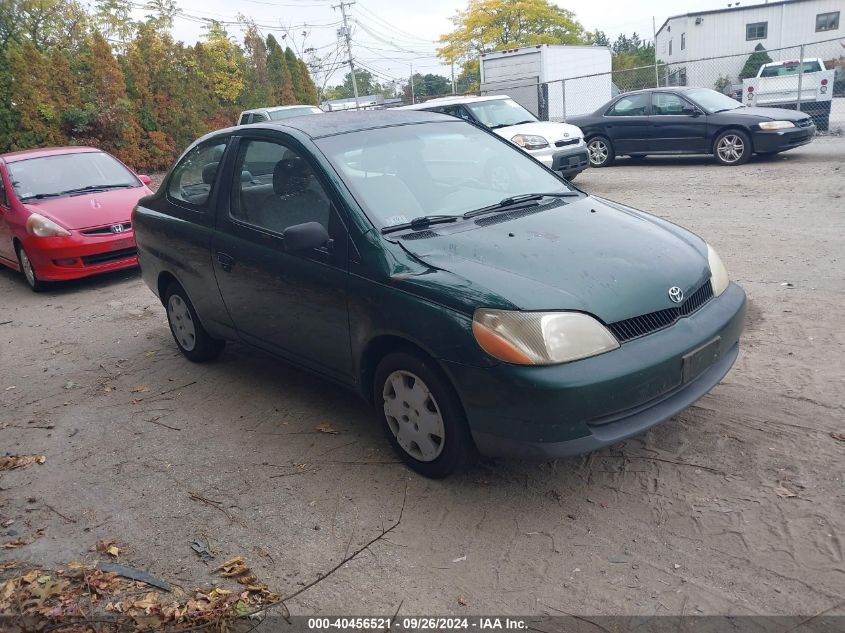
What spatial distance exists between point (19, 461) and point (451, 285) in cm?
299

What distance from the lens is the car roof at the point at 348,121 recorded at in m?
4.55

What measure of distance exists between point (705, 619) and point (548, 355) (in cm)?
116

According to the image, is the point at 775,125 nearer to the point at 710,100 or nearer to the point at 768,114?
the point at 768,114

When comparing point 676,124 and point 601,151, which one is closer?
point 676,124

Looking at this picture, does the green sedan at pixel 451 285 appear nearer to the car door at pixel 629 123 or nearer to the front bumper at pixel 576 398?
the front bumper at pixel 576 398

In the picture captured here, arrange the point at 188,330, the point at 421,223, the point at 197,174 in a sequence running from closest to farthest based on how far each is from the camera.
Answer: the point at 421,223 < the point at 197,174 < the point at 188,330

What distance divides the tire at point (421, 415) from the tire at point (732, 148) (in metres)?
11.7

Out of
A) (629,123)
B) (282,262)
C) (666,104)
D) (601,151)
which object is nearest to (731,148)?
(666,104)

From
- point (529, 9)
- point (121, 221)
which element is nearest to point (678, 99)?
point (121, 221)

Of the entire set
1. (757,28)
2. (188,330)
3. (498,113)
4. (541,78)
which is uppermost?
(757,28)

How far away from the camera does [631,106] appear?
48.2ft

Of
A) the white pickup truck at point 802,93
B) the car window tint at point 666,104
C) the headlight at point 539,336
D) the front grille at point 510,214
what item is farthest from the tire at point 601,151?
the headlight at point 539,336

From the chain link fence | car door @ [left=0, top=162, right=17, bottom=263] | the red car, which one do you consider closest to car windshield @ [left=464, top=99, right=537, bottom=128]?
the chain link fence

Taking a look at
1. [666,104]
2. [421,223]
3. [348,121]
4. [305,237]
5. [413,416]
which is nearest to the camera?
[413,416]
